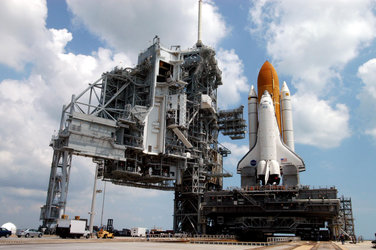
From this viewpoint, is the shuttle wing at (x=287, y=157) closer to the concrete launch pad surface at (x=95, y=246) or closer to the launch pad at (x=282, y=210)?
the launch pad at (x=282, y=210)

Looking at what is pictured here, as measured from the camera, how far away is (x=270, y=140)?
54469 mm

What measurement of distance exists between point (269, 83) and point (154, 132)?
900 inches

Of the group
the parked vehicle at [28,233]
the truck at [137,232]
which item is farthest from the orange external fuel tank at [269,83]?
the parked vehicle at [28,233]

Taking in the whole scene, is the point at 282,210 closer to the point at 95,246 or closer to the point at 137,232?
the point at 137,232

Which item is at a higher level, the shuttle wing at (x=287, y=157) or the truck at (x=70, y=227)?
the shuttle wing at (x=287, y=157)

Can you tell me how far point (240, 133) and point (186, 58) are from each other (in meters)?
18.4

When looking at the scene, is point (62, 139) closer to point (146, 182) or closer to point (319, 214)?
point (146, 182)

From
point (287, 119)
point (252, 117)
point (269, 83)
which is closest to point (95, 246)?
point (252, 117)

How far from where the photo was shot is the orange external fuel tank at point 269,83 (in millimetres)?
60531

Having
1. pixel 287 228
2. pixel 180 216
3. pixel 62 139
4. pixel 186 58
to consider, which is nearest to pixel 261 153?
pixel 287 228

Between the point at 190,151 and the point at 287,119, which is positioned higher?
the point at 287,119

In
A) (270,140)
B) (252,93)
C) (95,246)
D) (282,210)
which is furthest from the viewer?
(252,93)

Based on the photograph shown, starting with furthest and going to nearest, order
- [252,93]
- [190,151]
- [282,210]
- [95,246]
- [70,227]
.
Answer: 1. [252,93]
2. [190,151]
3. [282,210]
4. [70,227]
5. [95,246]

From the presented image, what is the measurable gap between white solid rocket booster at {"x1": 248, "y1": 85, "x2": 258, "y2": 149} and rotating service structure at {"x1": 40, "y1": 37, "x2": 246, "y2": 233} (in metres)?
5.01
